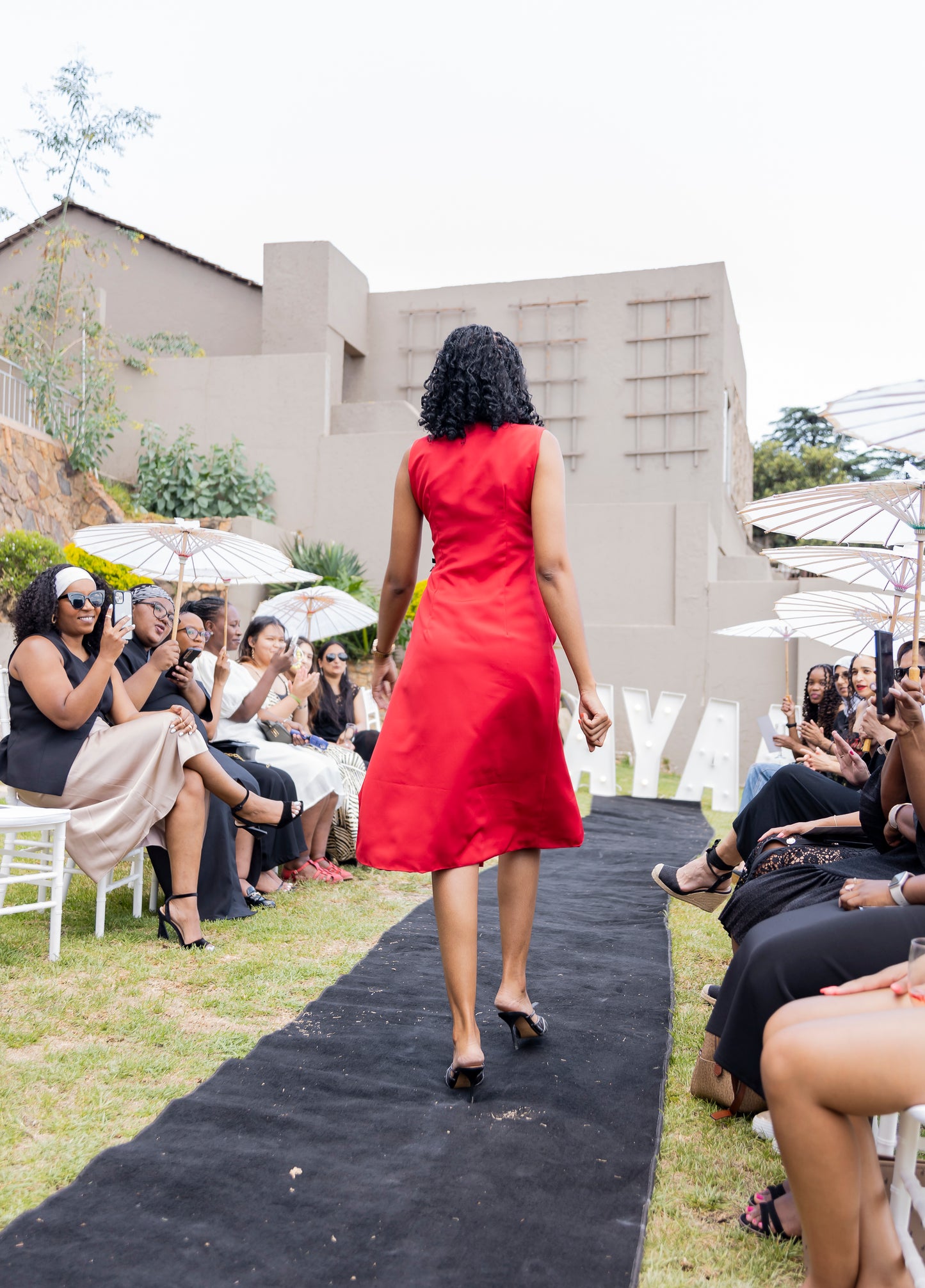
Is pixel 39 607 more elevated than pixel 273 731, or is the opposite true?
pixel 39 607

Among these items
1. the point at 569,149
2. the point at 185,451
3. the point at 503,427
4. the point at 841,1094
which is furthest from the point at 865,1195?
the point at 569,149

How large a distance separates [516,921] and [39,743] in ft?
7.20

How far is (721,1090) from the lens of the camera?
2602 mm

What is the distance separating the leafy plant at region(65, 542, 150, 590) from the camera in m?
9.70

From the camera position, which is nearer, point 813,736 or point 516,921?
point 516,921

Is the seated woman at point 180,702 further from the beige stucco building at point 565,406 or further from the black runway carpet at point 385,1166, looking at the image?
the beige stucco building at point 565,406

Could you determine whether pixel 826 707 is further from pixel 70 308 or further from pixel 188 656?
pixel 70 308

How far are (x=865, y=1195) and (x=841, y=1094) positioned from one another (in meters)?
0.19

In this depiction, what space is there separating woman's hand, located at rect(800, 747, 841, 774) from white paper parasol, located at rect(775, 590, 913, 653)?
1259 millimetres

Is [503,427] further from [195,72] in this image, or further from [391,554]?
[195,72]

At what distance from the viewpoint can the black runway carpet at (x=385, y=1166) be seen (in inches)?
70.5

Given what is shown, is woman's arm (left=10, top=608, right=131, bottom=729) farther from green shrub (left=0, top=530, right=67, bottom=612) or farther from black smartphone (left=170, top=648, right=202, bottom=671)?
green shrub (left=0, top=530, right=67, bottom=612)

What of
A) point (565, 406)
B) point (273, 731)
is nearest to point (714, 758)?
point (273, 731)

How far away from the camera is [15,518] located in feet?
36.8
